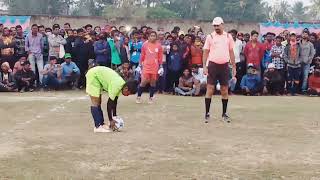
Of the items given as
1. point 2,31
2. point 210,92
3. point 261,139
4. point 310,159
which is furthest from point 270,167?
point 2,31

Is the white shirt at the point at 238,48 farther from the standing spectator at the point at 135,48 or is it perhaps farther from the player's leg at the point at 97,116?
the player's leg at the point at 97,116

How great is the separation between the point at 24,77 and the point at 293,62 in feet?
23.9

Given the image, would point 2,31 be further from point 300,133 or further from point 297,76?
point 300,133

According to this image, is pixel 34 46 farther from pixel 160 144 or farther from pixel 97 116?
pixel 160 144

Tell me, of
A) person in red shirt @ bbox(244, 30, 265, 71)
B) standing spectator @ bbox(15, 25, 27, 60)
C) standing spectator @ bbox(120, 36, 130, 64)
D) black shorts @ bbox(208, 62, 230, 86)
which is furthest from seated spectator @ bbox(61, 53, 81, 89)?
black shorts @ bbox(208, 62, 230, 86)

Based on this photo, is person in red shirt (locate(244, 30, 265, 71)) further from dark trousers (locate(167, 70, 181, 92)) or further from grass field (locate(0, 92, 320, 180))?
grass field (locate(0, 92, 320, 180))

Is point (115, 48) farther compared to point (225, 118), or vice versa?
point (115, 48)

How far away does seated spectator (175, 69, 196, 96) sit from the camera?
1455cm

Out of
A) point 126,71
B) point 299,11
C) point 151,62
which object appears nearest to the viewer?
point 151,62

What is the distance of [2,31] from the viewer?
49.3 ft

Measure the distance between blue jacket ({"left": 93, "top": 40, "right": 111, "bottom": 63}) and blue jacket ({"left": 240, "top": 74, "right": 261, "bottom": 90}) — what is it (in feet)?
12.3

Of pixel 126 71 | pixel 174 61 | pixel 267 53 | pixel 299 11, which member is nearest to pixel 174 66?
pixel 174 61

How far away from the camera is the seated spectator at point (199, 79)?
1450cm

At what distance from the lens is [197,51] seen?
581 inches
